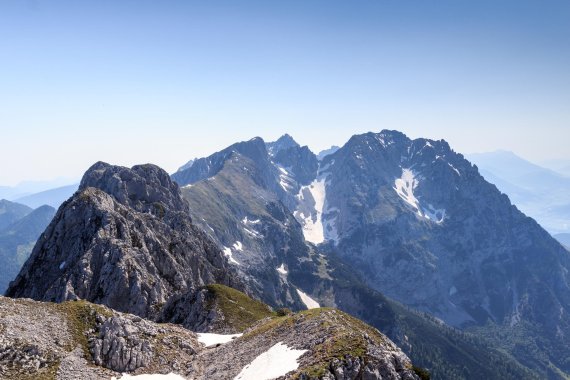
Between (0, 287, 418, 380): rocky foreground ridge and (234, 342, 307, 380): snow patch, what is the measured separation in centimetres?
97

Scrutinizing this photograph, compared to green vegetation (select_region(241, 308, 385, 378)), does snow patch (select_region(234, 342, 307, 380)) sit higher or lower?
lower

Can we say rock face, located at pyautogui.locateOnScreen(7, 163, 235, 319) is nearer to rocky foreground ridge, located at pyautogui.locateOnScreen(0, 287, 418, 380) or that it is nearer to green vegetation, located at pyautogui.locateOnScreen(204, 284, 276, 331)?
green vegetation, located at pyautogui.locateOnScreen(204, 284, 276, 331)

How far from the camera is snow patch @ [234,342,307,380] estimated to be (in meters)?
61.9

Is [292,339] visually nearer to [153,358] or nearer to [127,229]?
A: [153,358]

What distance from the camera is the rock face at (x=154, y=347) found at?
2344 inches

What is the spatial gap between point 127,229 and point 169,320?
50253 mm

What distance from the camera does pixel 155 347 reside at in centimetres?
7594

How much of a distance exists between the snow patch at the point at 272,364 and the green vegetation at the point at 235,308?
4315 cm

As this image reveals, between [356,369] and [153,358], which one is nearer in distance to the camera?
[356,369]

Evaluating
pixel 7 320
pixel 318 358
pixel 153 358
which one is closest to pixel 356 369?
pixel 318 358

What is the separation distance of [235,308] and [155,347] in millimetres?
48627

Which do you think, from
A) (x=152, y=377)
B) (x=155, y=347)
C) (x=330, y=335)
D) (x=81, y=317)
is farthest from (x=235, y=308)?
(x=330, y=335)

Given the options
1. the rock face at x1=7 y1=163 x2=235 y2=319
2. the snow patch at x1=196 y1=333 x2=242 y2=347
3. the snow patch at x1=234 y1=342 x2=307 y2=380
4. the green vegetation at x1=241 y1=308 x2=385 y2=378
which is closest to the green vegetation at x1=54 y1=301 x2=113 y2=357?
the snow patch at x1=196 y1=333 x2=242 y2=347

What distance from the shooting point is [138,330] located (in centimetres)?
7700
